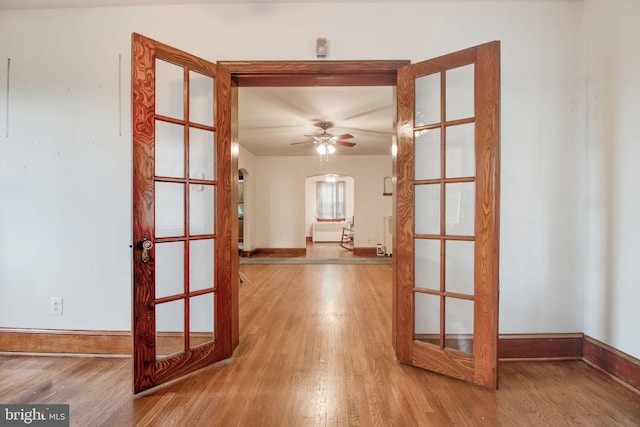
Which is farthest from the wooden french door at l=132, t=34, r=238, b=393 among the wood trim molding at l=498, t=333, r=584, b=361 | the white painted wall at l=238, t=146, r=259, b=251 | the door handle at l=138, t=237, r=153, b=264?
the white painted wall at l=238, t=146, r=259, b=251

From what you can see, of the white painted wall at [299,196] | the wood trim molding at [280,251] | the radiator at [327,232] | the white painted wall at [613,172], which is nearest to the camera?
the white painted wall at [613,172]

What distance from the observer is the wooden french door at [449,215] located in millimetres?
1763

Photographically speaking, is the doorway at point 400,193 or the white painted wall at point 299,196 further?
the white painted wall at point 299,196

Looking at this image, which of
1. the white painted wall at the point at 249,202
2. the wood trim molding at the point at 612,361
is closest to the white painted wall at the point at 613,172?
the wood trim molding at the point at 612,361

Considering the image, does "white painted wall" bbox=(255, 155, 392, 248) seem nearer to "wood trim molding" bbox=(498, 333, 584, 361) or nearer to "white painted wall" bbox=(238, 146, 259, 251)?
"white painted wall" bbox=(238, 146, 259, 251)

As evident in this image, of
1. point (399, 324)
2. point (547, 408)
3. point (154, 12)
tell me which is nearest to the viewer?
point (547, 408)

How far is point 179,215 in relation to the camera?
1971mm

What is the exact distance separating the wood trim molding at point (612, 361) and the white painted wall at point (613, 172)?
45 mm

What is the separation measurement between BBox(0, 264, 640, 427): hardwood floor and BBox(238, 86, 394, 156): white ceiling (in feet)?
6.79

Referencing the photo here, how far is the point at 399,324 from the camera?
2.09 m

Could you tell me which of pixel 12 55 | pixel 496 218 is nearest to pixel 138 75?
pixel 12 55

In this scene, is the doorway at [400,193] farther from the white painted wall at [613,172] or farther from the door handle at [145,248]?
the white painted wall at [613,172]

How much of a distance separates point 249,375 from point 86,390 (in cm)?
101

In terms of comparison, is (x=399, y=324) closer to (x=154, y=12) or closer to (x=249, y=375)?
(x=249, y=375)
